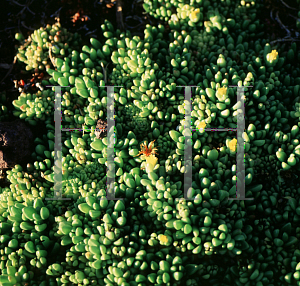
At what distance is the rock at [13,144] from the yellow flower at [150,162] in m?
1.21

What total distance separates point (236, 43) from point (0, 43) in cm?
283

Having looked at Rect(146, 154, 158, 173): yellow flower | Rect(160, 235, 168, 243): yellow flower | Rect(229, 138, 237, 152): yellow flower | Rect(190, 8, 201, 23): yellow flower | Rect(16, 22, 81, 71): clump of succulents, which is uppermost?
Rect(190, 8, 201, 23): yellow flower

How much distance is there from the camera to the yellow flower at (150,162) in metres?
2.39

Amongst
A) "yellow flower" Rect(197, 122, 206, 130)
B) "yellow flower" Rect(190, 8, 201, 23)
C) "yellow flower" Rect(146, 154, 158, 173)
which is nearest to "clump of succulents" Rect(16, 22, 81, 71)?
"yellow flower" Rect(190, 8, 201, 23)

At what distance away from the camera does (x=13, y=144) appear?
103 inches

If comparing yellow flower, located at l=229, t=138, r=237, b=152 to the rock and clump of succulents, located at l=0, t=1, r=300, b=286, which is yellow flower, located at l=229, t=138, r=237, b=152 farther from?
the rock

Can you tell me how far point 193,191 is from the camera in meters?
2.28

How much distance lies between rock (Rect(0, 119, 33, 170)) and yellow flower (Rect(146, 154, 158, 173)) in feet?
3.98

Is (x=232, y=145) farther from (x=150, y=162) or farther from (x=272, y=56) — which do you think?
(x=272, y=56)

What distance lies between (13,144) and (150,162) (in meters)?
1.29

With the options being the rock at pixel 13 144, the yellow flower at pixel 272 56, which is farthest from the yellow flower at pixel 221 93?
the rock at pixel 13 144

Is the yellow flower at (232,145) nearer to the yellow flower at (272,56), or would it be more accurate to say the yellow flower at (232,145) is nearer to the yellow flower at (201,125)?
the yellow flower at (201,125)

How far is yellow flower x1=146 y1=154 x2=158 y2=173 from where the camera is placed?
2387 millimetres

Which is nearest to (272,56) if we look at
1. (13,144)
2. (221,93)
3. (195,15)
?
(221,93)
